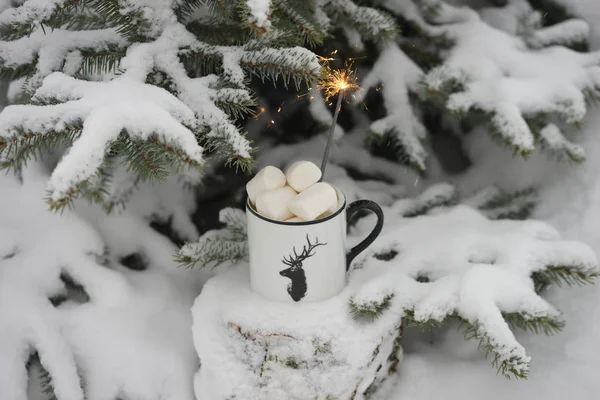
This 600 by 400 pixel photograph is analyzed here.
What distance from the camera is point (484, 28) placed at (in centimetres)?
106

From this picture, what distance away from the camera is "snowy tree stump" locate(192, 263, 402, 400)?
2.72ft

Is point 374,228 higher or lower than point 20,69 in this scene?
lower

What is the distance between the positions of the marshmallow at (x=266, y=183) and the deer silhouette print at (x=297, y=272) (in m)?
0.09

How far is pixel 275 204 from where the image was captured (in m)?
0.80

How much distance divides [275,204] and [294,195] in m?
0.04

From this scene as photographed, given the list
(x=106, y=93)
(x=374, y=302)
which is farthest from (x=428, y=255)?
(x=106, y=93)

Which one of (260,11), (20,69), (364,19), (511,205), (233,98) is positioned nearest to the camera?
(260,11)

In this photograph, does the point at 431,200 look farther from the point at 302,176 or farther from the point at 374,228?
the point at 302,176

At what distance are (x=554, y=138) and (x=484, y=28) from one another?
250 mm

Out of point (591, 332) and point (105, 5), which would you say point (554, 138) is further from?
point (105, 5)

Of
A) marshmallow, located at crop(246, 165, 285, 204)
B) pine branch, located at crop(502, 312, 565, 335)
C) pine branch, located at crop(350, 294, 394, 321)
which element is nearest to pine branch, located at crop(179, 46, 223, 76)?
marshmallow, located at crop(246, 165, 285, 204)

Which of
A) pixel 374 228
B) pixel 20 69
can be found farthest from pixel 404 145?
pixel 20 69

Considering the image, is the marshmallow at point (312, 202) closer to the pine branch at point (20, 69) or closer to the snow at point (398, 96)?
the snow at point (398, 96)

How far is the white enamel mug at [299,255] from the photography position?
800mm
